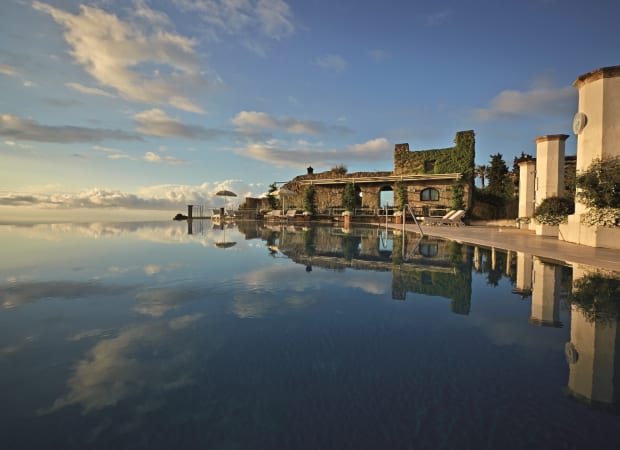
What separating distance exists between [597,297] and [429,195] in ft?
68.9

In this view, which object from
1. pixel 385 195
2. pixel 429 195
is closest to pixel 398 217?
pixel 429 195

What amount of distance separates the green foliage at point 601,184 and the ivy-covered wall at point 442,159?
13841 mm

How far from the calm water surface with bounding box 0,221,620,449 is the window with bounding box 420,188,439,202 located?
19.7 metres

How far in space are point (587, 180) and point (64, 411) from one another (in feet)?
37.5

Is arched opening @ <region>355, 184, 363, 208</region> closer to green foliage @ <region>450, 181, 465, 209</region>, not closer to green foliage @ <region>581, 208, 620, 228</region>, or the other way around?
green foliage @ <region>450, 181, 465, 209</region>

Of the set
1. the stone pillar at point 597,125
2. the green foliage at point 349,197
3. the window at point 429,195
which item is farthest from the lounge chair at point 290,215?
the stone pillar at point 597,125

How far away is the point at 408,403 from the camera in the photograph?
1.63m

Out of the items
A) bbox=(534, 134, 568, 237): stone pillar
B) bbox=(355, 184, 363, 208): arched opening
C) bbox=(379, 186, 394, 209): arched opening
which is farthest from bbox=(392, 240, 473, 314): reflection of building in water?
bbox=(355, 184, 363, 208): arched opening

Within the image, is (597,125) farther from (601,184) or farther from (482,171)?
(482,171)

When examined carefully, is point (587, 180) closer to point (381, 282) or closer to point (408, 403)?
point (381, 282)

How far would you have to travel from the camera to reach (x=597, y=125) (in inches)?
341

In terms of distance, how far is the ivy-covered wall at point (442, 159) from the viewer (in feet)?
72.7

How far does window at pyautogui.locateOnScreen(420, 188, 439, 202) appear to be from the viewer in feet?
76.3

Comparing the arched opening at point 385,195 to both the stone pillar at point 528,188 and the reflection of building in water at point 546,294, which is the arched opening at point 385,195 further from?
the reflection of building in water at point 546,294
